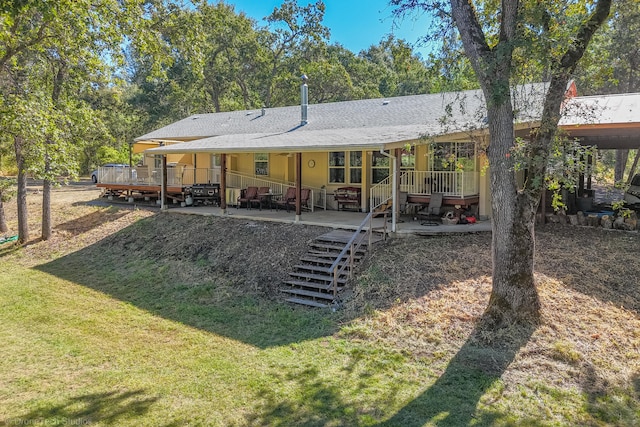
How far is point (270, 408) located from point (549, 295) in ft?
18.1

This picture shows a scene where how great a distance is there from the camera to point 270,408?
511cm

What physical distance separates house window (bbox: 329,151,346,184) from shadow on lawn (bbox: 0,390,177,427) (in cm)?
1091

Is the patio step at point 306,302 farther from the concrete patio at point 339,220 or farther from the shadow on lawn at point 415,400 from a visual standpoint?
the concrete patio at point 339,220

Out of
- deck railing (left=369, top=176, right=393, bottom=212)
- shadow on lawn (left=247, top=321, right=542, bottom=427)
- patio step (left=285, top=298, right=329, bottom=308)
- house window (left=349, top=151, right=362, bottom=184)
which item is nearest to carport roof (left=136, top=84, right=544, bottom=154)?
house window (left=349, top=151, right=362, bottom=184)

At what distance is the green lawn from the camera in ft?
16.4

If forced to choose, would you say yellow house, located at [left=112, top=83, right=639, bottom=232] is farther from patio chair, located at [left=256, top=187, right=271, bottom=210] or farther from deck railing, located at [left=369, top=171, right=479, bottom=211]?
patio chair, located at [left=256, top=187, right=271, bottom=210]

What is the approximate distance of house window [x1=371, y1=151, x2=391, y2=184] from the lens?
1446 centimetres

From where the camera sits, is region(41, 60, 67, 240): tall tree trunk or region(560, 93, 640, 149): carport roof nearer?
region(560, 93, 640, 149): carport roof

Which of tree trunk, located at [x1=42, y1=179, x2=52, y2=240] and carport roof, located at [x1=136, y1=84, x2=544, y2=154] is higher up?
carport roof, located at [x1=136, y1=84, x2=544, y2=154]

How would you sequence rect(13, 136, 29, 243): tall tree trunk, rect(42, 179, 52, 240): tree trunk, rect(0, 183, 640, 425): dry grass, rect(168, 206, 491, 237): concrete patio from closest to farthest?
rect(0, 183, 640, 425): dry grass < rect(168, 206, 491, 237): concrete patio < rect(13, 136, 29, 243): tall tree trunk < rect(42, 179, 52, 240): tree trunk

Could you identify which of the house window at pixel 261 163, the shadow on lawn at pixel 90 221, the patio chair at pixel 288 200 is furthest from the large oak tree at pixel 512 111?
the shadow on lawn at pixel 90 221

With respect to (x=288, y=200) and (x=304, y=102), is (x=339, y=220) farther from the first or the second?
(x=304, y=102)

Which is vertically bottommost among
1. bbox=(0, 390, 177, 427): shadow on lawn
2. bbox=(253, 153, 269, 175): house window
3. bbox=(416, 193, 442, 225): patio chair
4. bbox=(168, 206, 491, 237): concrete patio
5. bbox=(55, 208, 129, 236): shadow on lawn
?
bbox=(0, 390, 177, 427): shadow on lawn

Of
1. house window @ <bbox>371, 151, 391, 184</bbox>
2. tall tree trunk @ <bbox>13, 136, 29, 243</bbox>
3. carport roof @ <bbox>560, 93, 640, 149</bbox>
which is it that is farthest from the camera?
house window @ <bbox>371, 151, 391, 184</bbox>
